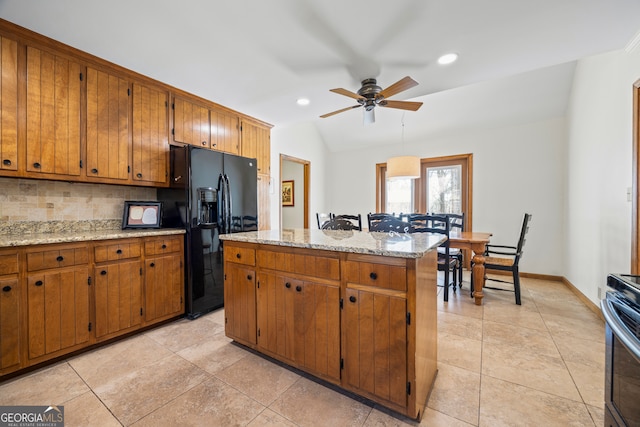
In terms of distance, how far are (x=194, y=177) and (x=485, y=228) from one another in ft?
14.7

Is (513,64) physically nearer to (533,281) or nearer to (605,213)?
(605,213)

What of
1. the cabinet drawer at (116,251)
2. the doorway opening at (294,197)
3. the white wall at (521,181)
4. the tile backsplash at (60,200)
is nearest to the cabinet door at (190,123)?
the tile backsplash at (60,200)

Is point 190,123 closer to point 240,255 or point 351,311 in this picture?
point 240,255

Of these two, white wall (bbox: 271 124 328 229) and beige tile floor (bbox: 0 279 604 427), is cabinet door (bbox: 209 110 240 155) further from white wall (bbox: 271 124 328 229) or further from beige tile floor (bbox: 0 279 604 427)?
beige tile floor (bbox: 0 279 604 427)

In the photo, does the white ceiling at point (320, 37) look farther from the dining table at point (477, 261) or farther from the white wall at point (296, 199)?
the white wall at point (296, 199)

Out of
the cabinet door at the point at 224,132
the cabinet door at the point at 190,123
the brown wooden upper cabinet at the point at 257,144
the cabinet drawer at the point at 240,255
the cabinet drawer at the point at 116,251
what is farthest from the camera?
the brown wooden upper cabinet at the point at 257,144

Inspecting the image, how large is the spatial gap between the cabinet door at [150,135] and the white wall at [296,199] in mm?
3564

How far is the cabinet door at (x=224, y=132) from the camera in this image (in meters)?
3.27

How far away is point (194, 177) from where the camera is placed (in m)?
2.66

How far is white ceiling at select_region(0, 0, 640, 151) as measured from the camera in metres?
1.70

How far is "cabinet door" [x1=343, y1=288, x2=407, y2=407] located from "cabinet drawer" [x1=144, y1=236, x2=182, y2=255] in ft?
6.40

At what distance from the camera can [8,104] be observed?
188 centimetres

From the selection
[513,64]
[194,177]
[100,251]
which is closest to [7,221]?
[100,251]

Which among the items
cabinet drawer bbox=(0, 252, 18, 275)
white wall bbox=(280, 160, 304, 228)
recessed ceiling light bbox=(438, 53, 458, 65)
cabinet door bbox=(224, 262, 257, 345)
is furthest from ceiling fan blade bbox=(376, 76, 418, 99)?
white wall bbox=(280, 160, 304, 228)
